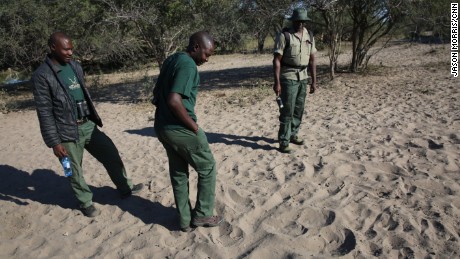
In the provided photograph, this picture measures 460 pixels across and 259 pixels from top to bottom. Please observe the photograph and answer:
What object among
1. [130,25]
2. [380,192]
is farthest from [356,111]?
[130,25]

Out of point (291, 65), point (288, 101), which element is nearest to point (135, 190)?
point (288, 101)

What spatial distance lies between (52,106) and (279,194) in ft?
7.94

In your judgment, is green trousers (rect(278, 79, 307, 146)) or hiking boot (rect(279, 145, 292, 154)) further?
hiking boot (rect(279, 145, 292, 154))

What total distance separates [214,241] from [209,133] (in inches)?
130

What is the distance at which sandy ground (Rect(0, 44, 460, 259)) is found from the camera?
2871 mm

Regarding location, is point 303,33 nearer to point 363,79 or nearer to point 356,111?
point 356,111

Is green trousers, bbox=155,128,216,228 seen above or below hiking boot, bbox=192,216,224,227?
above

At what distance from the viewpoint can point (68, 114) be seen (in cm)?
331

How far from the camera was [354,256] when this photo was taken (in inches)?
103

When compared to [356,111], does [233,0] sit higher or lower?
higher

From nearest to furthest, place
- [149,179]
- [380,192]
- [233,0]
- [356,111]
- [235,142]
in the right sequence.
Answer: [380,192]
[149,179]
[235,142]
[356,111]
[233,0]

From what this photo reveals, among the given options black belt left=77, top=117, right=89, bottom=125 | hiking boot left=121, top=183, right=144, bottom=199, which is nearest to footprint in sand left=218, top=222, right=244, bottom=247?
hiking boot left=121, top=183, right=144, bottom=199

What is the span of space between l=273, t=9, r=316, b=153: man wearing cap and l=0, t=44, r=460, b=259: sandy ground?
1.59 ft

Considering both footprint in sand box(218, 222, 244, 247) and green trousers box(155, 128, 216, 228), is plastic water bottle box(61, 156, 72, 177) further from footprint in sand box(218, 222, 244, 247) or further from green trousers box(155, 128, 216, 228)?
footprint in sand box(218, 222, 244, 247)
